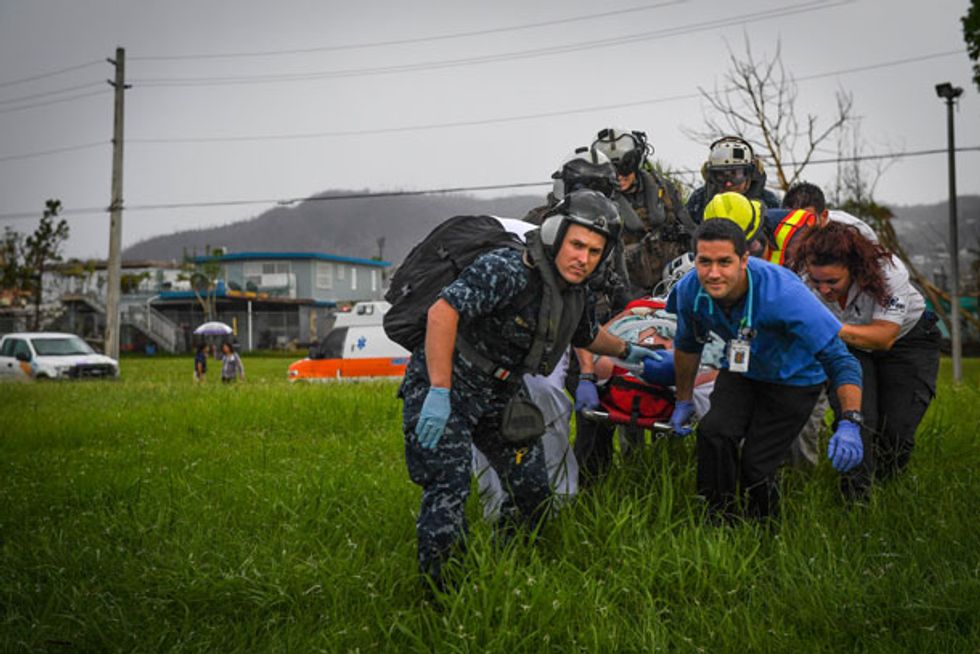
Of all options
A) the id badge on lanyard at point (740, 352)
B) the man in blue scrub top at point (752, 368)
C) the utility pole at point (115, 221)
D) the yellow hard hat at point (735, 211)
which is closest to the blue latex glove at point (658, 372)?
the man in blue scrub top at point (752, 368)

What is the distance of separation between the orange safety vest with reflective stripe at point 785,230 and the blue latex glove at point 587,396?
1304mm

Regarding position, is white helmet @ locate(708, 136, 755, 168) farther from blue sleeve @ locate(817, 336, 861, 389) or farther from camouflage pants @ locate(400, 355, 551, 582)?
camouflage pants @ locate(400, 355, 551, 582)

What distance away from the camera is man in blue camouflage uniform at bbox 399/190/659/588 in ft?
12.1

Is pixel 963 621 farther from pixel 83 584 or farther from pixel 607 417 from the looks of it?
pixel 83 584

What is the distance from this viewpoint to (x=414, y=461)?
12.7ft

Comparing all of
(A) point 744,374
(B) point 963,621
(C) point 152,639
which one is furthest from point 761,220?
(C) point 152,639

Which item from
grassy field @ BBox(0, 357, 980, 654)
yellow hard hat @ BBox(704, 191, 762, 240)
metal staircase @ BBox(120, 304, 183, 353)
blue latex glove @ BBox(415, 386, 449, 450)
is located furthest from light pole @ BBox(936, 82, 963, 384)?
metal staircase @ BBox(120, 304, 183, 353)

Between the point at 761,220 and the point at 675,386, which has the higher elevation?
the point at 761,220

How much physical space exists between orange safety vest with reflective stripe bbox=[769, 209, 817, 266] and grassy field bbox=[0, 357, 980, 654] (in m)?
1.30

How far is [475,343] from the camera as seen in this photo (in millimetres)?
3949

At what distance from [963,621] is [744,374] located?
1.49 metres

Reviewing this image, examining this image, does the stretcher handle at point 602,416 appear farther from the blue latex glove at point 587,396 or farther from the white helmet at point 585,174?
the white helmet at point 585,174

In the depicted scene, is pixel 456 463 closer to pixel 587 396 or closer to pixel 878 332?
pixel 587 396

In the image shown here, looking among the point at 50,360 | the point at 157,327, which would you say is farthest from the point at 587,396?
the point at 157,327
